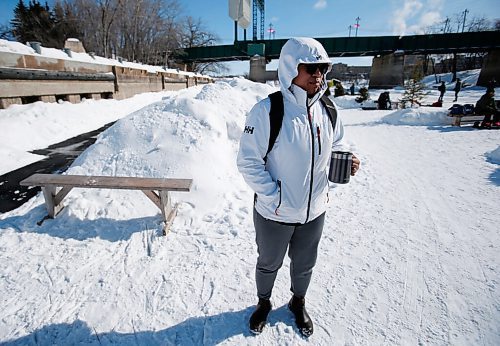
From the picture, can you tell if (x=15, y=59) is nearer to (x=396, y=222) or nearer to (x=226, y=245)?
(x=226, y=245)

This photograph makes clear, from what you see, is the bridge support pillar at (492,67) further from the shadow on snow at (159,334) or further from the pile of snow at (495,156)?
the shadow on snow at (159,334)

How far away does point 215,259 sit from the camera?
9.83 ft

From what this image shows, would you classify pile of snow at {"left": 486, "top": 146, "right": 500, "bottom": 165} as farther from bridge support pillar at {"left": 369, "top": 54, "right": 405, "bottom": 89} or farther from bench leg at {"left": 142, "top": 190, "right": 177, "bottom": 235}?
bridge support pillar at {"left": 369, "top": 54, "right": 405, "bottom": 89}

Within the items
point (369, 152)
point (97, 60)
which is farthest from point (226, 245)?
point (97, 60)

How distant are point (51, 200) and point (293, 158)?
3.61 meters

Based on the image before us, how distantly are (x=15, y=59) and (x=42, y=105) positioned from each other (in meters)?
1.54

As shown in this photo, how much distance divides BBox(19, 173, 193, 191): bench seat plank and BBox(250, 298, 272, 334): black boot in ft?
5.31

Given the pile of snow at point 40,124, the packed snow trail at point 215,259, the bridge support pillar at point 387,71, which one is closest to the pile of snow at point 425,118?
the packed snow trail at point 215,259

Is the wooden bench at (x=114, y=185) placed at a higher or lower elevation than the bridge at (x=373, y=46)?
lower

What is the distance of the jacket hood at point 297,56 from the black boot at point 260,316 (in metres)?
1.75

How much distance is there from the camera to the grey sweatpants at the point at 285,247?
1.86 meters

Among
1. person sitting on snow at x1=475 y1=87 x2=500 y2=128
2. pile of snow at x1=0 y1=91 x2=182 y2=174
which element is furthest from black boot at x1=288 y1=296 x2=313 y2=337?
person sitting on snow at x1=475 y1=87 x2=500 y2=128

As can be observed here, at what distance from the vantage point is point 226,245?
3242 millimetres

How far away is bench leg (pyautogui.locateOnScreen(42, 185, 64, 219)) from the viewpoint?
3511 millimetres
